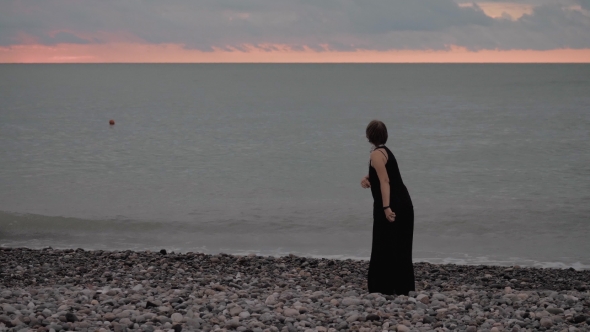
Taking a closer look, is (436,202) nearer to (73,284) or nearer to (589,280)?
(589,280)

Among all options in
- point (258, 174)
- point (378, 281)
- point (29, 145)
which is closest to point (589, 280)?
point (378, 281)

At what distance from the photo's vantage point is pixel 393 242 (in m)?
8.00

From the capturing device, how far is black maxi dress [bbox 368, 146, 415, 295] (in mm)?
7855

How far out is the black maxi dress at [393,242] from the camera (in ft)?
25.8

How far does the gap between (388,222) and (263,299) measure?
5.69ft

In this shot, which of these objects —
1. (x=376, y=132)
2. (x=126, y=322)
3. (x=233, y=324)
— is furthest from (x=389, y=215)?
(x=126, y=322)

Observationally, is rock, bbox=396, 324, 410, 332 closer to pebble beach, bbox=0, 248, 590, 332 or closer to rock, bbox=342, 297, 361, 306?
pebble beach, bbox=0, 248, 590, 332

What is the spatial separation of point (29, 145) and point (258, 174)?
16557 millimetres

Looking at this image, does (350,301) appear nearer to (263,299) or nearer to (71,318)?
(263,299)

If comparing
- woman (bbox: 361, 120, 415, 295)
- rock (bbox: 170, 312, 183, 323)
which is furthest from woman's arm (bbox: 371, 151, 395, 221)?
rock (bbox: 170, 312, 183, 323)

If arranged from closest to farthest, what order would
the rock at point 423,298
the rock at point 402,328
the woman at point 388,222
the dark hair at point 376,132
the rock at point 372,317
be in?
the rock at point 402,328 → the rock at point 372,317 → the rock at point 423,298 → the dark hair at point 376,132 → the woman at point 388,222

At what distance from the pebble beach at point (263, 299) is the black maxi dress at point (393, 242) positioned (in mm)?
269

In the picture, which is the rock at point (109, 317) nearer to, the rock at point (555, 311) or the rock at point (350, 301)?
the rock at point (350, 301)

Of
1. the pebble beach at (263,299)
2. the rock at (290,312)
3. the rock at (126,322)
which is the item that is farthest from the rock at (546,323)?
the rock at (126,322)
